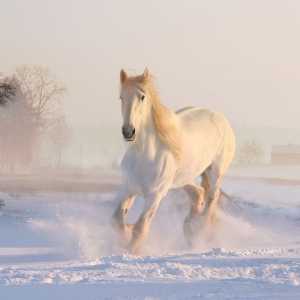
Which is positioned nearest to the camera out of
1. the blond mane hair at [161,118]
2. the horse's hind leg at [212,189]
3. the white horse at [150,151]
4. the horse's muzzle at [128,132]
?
the horse's muzzle at [128,132]

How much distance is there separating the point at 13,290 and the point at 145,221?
219 centimetres

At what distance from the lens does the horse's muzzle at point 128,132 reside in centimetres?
597

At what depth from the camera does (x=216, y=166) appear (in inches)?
323

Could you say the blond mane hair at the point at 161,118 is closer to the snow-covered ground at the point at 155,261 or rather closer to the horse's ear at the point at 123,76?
the horse's ear at the point at 123,76

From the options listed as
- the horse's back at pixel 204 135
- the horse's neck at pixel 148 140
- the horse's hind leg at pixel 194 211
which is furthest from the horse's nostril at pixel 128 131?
the horse's hind leg at pixel 194 211

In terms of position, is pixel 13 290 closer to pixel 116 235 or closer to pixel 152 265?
pixel 152 265

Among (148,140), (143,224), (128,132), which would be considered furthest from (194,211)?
(128,132)

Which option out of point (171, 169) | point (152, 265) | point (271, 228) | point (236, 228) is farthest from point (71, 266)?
point (271, 228)

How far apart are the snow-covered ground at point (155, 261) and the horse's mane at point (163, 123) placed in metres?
1.20

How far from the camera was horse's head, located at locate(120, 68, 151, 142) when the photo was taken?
5996 millimetres

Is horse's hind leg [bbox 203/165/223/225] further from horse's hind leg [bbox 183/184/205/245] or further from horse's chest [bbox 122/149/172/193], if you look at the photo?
horse's chest [bbox 122/149/172/193]

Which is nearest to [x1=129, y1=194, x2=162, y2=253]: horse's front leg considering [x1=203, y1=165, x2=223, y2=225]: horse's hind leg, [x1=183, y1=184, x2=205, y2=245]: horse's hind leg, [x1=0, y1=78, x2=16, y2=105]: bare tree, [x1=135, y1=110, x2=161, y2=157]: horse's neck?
[x1=135, y1=110, x2=161, y2=157]: horse's neck

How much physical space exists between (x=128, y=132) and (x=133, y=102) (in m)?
0.34

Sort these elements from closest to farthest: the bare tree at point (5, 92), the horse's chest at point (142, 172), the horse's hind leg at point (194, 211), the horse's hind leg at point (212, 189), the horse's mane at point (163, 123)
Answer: the horse's chest at point (142, 172)
the horse's mane at point (163, 123)
the horse's hind leg at point (194, 211)
the horse's hind leg at point (212, 189)
the bare tree at point (5, 92)
